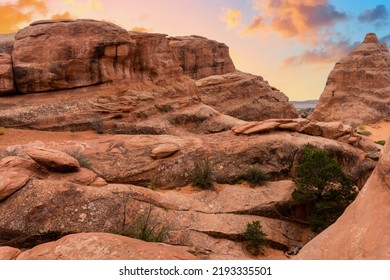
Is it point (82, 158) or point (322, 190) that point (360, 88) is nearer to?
point (322, 190)

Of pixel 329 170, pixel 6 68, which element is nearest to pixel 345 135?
pixel 329 170

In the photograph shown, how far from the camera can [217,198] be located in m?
16.5

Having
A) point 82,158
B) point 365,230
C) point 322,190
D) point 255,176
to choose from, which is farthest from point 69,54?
point 365,230

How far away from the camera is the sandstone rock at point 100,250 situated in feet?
27.0

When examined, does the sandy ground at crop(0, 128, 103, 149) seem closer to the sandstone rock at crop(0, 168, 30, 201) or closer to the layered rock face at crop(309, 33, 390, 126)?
the sandstone rock at crop(0, 168, 30, 201)

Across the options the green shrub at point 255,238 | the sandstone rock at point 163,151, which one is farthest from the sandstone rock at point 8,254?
the sandstone rock at point 163,151

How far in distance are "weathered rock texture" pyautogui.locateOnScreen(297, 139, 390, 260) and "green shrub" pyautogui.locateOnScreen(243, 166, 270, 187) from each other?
28.4ft

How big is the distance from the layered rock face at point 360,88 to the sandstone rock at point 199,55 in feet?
59.8

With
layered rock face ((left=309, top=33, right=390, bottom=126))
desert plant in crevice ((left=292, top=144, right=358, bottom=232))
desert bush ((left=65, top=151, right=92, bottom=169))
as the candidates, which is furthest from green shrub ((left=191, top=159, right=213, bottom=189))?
layered rock face ((left=309, top=33, right=390, bottom=126))

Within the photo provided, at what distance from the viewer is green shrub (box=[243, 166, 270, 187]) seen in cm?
1798

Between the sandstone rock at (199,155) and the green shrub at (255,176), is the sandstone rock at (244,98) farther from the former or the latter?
the green shrub at (255,176)

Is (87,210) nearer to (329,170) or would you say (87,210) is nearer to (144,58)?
(329,170)

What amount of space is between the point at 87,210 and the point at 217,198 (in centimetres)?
633

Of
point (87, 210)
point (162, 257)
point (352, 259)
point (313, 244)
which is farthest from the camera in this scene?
point (87, 210)
